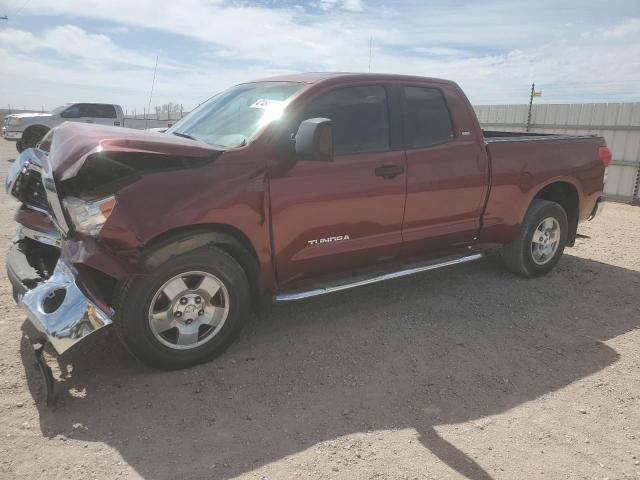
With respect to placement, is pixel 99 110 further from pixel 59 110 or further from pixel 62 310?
pixel 62 310

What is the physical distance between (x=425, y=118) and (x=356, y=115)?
2.40 ft

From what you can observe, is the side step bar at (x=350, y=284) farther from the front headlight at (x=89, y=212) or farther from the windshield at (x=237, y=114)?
the front headlight at (x=89, y=212)

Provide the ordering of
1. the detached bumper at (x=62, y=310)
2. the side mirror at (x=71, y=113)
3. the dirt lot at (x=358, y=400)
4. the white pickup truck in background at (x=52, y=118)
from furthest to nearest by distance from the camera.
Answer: the side mirror at (x=71, y=113)
the white pickup truck in background at (x=52, y=118)
the detached bumper at (x=62, y=310)
the dirt lot at (x=358, y=400)

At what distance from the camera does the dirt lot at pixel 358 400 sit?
2559mm

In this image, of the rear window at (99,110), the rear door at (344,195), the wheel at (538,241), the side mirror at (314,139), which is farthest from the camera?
the rear window at (99,110)

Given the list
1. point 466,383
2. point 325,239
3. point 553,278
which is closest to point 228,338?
point 325,239

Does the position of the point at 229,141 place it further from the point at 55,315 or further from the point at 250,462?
the point at 250,462

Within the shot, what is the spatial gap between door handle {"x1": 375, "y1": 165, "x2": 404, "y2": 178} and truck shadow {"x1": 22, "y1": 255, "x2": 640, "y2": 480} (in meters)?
1.18

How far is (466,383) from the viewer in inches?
131

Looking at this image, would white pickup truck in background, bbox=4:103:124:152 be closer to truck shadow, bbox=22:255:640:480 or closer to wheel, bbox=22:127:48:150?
wheel, bbox=22:127:48:150

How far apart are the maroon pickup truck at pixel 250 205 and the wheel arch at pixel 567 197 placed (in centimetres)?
50

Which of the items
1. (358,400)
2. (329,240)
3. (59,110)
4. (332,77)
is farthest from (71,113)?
(358,400)

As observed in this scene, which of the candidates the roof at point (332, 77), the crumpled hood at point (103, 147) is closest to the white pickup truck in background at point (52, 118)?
the roof at point (332, 77)

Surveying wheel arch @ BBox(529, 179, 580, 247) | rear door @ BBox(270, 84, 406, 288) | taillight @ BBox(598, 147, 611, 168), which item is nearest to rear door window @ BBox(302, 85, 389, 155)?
rear door @ BBox(270, 84, 406, 288)
